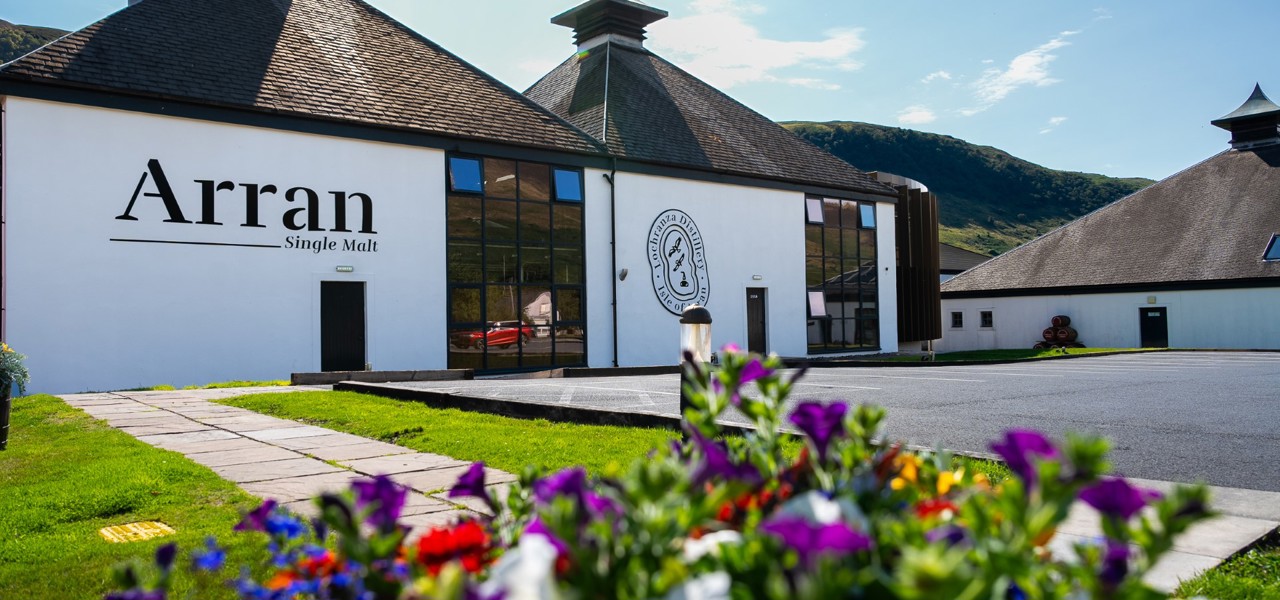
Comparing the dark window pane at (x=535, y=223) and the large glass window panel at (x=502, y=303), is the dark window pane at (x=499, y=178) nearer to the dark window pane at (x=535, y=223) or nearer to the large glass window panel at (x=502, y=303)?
the dark window pane at (x=535, y=223)

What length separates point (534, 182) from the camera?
2316 cm

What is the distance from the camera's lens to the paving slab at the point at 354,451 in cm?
669

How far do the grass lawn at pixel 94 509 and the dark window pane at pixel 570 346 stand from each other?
15196 millimetres

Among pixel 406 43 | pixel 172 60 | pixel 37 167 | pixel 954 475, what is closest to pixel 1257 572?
pixel 954 475

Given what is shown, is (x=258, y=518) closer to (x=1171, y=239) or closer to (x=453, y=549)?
(x=453, y=549)

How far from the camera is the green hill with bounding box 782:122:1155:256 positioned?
158m

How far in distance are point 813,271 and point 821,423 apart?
28997 millimetres

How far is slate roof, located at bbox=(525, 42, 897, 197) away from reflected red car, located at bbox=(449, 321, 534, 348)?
18.6ft

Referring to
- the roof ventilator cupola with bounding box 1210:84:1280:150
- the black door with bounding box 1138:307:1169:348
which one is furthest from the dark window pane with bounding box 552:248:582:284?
the roof ventilator cupola with bounding box 1210:84:1280:150

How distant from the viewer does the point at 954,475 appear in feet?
5.49

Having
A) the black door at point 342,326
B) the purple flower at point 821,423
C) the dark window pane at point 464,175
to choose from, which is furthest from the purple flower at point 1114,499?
the dark window pane at point 464,175

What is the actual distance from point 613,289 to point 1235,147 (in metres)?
33.3

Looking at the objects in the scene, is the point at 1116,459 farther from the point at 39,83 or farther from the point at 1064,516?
the point at 39,83

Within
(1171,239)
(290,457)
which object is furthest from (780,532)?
(1171,239)
